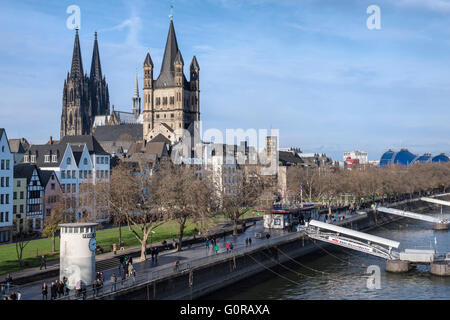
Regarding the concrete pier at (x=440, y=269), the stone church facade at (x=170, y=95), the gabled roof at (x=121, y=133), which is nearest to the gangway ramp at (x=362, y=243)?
the concrete pier at (x=440, y=269)

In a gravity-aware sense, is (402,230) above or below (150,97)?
below

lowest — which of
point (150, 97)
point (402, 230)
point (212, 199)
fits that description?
point (402, 230)

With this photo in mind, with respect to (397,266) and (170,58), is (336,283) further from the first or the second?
(170,58)

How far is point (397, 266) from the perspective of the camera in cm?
6019

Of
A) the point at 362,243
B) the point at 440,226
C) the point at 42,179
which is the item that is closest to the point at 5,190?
the point at 42,179

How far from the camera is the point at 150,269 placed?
47156 mm

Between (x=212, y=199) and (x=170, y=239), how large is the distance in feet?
54.3

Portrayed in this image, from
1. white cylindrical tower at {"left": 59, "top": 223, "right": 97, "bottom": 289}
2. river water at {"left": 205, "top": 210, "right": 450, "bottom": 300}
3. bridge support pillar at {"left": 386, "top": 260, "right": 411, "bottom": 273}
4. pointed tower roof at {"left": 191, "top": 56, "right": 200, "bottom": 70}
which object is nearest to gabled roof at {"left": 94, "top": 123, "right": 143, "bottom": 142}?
pointed tower roof at {"left": 191, "top": 56, "right": 200, "bottom": 70}

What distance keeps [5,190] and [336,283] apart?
4267 centimetres

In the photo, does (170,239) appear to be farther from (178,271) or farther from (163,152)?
(163,152)

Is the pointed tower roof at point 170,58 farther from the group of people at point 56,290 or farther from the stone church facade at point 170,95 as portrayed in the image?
the group of people at point 56,290

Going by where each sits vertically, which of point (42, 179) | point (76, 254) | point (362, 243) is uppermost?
point (42, 179)
